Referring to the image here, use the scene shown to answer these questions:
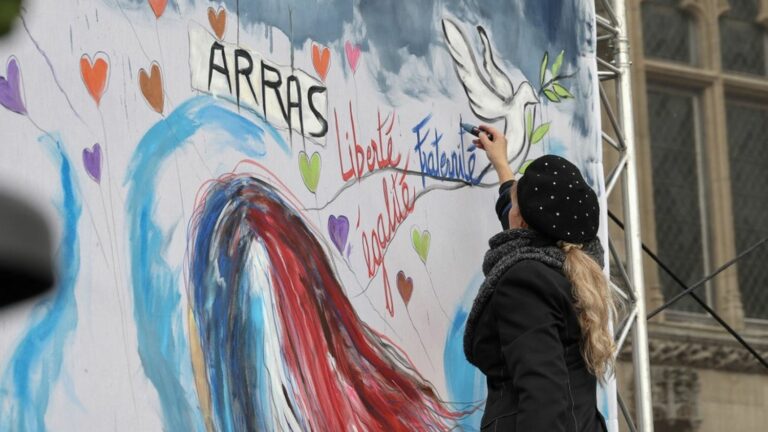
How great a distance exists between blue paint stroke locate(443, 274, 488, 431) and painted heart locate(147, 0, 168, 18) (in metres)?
1.18

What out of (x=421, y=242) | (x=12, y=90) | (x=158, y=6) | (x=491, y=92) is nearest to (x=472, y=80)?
(x=491, y=92)

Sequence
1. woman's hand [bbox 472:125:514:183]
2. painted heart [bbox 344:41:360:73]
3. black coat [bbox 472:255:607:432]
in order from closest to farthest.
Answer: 1. black coat [bbox 472:255:607:432]
2. painted heart [bbox 344:41:360:73]
3. woman's hand [bbox 472:125:514:183]

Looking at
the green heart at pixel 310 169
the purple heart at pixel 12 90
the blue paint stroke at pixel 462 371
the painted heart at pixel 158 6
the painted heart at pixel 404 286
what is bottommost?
the blue paint stroke at pixel 462 371

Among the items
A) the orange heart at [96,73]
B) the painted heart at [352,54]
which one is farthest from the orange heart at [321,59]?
the orange heart at [96,73]

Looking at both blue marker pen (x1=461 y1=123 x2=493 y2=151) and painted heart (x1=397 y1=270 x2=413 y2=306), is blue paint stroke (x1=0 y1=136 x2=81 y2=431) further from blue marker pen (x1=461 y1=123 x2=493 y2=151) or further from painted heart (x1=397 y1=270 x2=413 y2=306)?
blue marker pen (x1=461 y1=123 x2=493 y2=151)

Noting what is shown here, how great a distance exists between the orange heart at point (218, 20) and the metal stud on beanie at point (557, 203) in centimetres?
68

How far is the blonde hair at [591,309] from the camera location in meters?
2.77

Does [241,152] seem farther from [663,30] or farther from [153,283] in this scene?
[663,30]

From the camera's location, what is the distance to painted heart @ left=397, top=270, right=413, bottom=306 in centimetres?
336

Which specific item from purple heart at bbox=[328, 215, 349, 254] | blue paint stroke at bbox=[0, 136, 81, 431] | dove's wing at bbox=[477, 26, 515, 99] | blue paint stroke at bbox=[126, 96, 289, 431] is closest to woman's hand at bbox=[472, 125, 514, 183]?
dove's wing at bbox=[477, 26, 515, 99]

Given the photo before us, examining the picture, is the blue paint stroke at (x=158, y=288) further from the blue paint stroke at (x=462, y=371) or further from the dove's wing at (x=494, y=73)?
the dove's wing at (x=494, y=73)

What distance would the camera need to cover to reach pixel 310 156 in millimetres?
3119

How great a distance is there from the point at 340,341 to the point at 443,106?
0.76 meters

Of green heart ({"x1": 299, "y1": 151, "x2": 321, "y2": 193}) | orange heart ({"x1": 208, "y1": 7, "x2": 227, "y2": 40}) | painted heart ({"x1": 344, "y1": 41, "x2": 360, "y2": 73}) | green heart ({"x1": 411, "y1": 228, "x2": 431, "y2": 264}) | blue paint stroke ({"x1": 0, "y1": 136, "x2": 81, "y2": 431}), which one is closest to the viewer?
blue paint stroke ({"x1": 0, "y1": 136, "x2": 81, "y2": 431})
